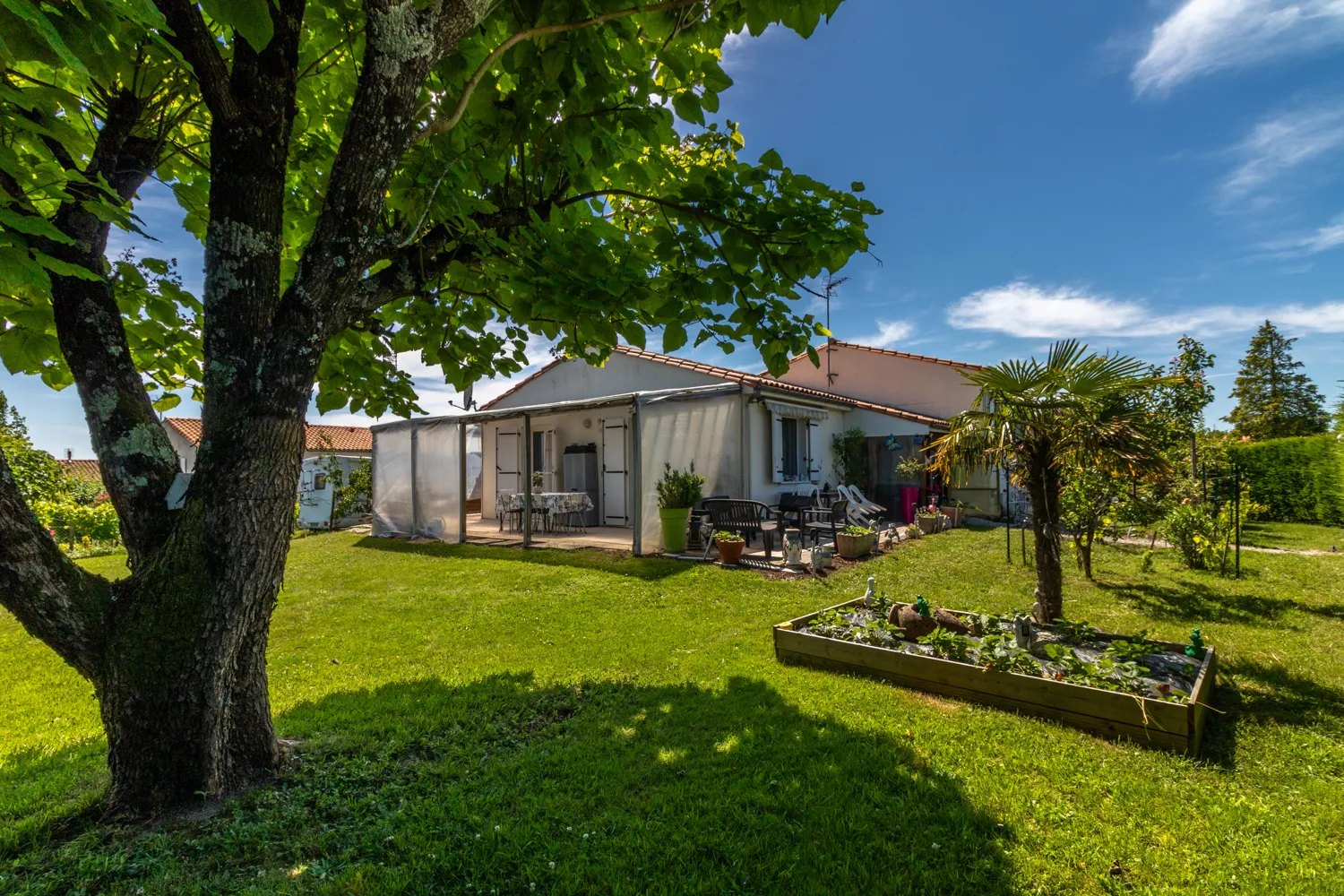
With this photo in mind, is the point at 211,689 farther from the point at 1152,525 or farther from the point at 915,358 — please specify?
the point at 915,358

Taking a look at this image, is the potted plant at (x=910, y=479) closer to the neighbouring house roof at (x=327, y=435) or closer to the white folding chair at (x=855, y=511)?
the white folding chair at (x=855, y=511)

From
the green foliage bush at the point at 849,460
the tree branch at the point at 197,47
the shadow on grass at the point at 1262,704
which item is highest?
the tree branch at the point at 197,47

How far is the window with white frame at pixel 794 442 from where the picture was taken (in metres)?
12.9

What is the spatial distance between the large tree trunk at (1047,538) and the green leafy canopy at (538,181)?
3.37 m

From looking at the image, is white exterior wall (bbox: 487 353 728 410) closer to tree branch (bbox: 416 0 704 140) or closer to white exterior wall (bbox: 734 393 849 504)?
white exterior wall (bbox: 734 393 849 504)

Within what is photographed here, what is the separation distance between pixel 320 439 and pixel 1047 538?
29.7 metres

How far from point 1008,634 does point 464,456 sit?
11865mm

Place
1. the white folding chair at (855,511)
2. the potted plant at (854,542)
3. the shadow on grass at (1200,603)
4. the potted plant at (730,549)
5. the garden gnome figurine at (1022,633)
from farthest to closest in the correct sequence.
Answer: the white folding chair at (855,511) < the potted plant at (854,542) < the potted plant at (730,549) < the shadow on grass at (1200,603) < the garden gnome figurine at (1022,633)

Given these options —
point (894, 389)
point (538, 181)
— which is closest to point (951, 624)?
point (538, 181)

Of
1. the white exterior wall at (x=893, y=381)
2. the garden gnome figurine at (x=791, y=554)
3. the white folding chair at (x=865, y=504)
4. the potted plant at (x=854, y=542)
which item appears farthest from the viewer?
the white exterior wall at (x=893, y=381)

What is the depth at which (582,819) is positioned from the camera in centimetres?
277

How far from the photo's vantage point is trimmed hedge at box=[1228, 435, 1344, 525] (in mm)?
14531

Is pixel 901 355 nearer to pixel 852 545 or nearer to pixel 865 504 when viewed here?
pixel 865 504

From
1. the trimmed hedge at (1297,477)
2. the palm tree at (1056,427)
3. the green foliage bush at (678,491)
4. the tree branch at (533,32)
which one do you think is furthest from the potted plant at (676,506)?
the trimmed hedge at (1297,477)
